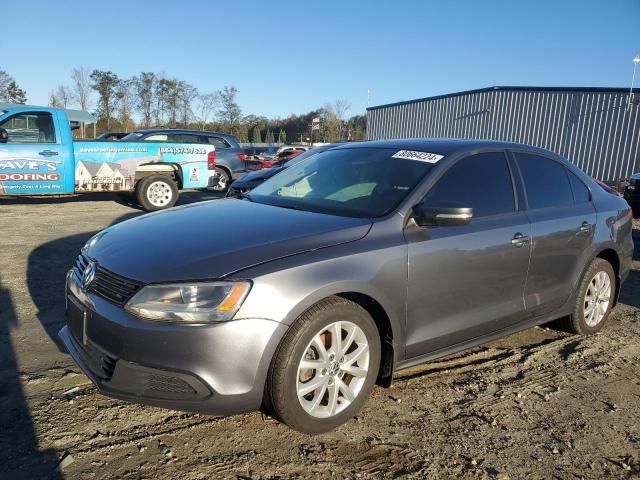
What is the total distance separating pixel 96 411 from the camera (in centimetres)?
301

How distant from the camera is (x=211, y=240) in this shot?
9.34 ft

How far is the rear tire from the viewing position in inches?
173

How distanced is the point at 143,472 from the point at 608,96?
79.9ft

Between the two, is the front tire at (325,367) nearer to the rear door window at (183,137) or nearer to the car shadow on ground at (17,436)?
the car shadow on ground at (17,436)

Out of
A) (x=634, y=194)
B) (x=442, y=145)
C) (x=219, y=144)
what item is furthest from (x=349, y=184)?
(x=219, y=144)

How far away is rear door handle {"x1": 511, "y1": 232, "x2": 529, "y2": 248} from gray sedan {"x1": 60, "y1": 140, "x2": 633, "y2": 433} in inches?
0.4

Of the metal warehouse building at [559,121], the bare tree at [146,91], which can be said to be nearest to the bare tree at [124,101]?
the bare tree at [146,91]

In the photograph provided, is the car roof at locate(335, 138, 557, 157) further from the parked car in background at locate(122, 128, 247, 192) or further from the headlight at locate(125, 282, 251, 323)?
the parked car in background at locate(122, 128, 247, 192)

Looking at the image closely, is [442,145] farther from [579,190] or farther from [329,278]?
[329,278]

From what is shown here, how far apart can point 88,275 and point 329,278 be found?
1346 millimetres

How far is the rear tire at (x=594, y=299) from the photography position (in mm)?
4387

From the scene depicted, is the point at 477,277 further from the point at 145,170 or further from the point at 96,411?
the point at 145,170

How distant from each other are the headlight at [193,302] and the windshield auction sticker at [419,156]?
1695 millimetres

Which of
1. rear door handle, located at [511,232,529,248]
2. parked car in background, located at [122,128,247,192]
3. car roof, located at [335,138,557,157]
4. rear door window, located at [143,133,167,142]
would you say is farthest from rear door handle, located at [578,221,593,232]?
rear door window, located at [143,133,167,142]
